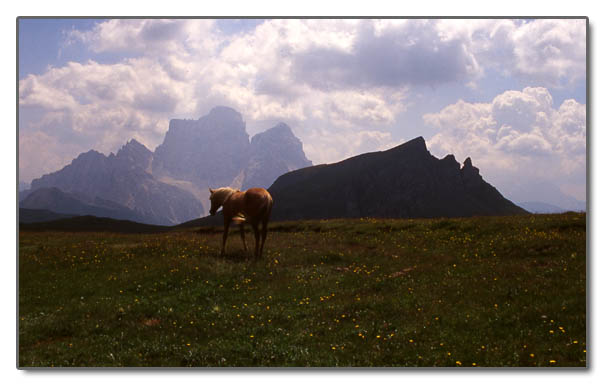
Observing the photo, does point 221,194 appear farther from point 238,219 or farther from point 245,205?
point 238,219

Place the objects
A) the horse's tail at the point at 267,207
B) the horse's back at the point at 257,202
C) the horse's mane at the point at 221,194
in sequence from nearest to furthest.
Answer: the horse's back at the point at 257,202
the horse's tail at the point at 267,207
the horse's mane at the point at 221,194

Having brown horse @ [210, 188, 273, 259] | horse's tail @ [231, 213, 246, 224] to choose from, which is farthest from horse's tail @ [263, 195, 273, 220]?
horse's tail @ [231, 213, 246, 224]

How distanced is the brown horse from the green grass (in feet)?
6.55

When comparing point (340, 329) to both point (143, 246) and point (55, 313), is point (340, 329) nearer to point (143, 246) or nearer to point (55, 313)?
point (55, 313)

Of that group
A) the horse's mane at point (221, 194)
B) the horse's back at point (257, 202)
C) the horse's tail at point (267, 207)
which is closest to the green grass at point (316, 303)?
the horse's tail at point (267, 207)

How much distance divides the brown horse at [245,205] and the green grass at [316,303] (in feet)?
6.55

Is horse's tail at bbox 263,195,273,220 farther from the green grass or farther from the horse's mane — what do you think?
the green grass

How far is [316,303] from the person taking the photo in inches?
534

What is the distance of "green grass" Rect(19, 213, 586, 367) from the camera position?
33.0ft

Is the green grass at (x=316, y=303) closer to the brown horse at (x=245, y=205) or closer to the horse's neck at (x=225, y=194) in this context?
the brown horse at (x=245, y=205)

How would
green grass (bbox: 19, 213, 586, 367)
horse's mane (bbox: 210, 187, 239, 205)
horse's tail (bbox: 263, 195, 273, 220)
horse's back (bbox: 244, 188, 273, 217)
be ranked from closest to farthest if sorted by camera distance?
green grass (bbox: 19, 213, 586, 367)
horse's back (bbox: 244, 188, 273, 217)
horse's tail (bbox: 263, 195, 273, 220)
horse's mane (bbox: 210, 187, 239, 205)

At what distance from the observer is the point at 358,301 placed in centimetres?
1321

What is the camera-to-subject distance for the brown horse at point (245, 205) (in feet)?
61.7

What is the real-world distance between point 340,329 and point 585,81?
12597 millimetres
